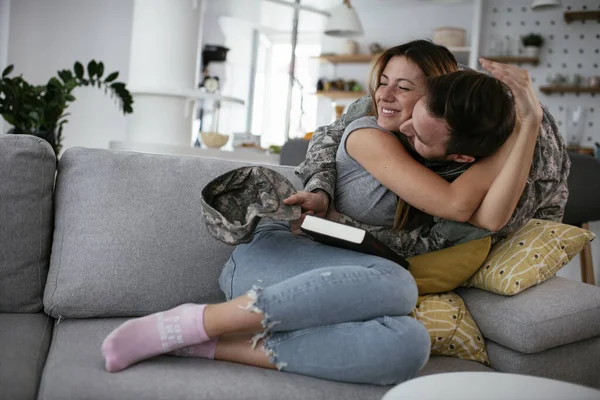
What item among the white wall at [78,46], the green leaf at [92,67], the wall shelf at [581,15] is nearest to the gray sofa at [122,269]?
the green leaf at [92,67]

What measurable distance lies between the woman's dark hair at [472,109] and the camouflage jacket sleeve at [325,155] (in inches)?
13.0

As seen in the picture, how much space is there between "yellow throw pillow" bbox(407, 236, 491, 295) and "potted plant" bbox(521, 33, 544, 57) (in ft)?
17.4

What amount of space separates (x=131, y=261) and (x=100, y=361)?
0.41 m

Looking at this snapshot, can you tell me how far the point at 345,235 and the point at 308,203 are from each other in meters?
0.18

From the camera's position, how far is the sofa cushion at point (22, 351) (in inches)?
45.9

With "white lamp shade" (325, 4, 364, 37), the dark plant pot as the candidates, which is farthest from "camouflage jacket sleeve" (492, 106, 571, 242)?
the dark plant pot

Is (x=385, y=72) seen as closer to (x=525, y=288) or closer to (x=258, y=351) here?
(x=525, y=288)

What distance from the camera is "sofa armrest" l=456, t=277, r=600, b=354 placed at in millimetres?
1438

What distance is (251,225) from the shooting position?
4.52 feet

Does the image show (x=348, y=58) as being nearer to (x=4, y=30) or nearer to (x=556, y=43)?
(x=556, y=43)

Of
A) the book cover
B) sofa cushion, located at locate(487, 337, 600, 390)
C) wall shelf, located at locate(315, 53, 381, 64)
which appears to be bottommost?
sofa cushion, located at locate(487, 337, 600, 390)

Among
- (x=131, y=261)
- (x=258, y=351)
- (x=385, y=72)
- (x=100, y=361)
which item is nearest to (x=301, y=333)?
(x=258, y=351)

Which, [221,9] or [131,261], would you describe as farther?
[221,9]

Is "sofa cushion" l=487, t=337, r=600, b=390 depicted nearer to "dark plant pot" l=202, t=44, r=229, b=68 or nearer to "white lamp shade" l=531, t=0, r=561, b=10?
"white lamp shade" l=531, t=0, r=561, b=10
